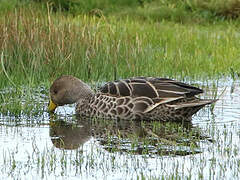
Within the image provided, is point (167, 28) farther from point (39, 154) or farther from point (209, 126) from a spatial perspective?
point (39, 154)

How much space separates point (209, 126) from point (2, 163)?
9.01 feet

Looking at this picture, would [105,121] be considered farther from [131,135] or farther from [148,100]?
[131,135]

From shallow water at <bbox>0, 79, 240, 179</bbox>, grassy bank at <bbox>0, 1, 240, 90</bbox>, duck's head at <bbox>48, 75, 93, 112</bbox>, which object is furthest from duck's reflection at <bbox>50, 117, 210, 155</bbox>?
grassy bank at <bbox>0, 1, 240, 90</bbox>

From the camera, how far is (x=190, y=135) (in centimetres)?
711

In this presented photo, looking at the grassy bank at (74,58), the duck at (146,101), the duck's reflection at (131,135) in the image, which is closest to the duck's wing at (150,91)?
the duck at (146,101)

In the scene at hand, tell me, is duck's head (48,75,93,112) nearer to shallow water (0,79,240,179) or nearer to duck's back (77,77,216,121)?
shallow water (0,79,240,179)

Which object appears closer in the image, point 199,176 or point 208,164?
point 199,176

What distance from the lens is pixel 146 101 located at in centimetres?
812

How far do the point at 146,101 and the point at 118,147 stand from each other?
64.3 inches

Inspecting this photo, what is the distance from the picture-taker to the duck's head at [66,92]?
880 cm

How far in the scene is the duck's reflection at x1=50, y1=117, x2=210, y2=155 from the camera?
6566 mm

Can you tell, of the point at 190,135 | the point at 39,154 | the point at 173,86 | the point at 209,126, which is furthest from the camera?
the point at 173,86

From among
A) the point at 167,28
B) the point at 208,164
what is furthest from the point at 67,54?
the point at 167,28

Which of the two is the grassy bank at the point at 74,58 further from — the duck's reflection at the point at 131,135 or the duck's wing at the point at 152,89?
the duck's reflection at the point at 131,135
